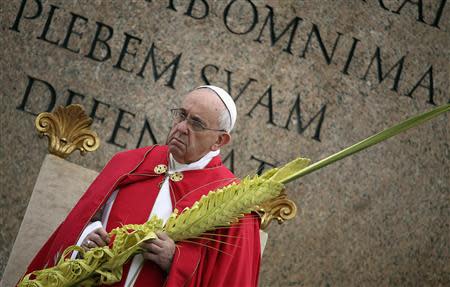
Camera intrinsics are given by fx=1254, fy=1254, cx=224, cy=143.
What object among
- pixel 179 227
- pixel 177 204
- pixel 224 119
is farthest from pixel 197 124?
pixel 179 227

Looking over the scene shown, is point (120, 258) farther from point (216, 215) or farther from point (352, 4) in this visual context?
point (352, 4)

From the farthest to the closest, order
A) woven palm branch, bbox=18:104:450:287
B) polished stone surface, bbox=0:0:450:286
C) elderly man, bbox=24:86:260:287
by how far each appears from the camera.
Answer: polished stone surface, bbox=0:0:450:286 → elderly man, bbox=24:86:260:287 → woven palm branch, bbox=18:104:450:287

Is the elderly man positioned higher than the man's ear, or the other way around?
the man's ear

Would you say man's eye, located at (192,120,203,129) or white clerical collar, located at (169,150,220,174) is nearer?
man's eye, located at (192,120,203,129)

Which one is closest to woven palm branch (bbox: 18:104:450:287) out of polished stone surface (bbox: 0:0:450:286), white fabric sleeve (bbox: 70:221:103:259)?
white fabric sleeve (bbox: 70:221:103:259)

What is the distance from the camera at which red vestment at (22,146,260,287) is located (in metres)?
5.19

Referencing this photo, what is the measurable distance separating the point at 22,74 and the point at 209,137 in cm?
192

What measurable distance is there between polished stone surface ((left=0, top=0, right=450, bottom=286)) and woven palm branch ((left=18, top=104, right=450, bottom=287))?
71.8 inches

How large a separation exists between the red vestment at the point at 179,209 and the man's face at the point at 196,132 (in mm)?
128

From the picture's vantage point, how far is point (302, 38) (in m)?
7.33

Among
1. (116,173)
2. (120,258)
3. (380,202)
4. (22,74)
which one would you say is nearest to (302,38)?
Answer: (380,202)

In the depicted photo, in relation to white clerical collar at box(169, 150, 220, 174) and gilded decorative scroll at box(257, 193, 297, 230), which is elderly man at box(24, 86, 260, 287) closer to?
white clerical collar at box(169, 150, 220, 174)

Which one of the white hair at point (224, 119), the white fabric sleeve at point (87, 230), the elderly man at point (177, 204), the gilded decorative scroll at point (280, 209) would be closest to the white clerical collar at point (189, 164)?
the elderly man at point (177, 204)

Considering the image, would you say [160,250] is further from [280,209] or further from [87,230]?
[280,209]
